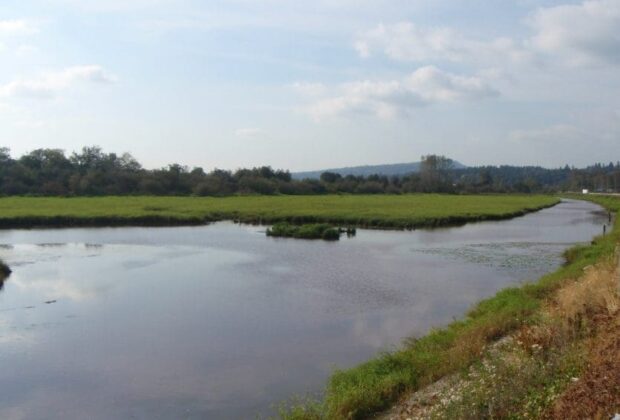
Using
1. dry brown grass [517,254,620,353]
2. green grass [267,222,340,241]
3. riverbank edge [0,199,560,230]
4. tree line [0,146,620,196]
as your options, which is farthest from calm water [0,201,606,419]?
tree line [0,146,620,196]

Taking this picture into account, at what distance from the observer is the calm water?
11719 millimetres

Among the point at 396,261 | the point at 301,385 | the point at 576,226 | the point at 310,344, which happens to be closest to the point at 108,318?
the point at 310,344

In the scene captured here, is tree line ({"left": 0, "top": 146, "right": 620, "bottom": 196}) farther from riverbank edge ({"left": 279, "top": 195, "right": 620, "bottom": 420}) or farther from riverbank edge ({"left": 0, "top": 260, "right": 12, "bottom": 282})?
riverbank edge ({"left": 279, "top": 195, "right": 620, "bottom": 420})

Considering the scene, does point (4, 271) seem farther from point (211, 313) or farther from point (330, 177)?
point (330, 177)

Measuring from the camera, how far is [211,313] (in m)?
Answer: 17.6

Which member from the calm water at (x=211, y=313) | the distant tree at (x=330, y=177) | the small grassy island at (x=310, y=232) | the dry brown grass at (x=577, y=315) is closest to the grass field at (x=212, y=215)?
the small grassy island at (x=310, y=232)

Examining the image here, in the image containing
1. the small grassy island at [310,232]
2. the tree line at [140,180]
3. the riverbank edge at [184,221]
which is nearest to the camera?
the small grassy island at [310,232]

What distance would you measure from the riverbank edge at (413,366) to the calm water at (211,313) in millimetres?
1029

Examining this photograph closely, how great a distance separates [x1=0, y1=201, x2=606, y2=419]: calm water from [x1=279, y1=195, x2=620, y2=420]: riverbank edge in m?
1.03

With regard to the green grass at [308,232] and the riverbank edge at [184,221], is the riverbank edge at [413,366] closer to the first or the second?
the green grass at [308,232]

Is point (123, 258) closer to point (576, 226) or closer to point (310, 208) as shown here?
point (310, 208)

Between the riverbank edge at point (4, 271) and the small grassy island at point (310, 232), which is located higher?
the small grassy island at point (310, 232)

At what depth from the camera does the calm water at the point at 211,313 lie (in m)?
11.7

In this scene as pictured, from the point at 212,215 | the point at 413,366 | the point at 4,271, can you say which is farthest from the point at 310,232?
the point at 413,366
